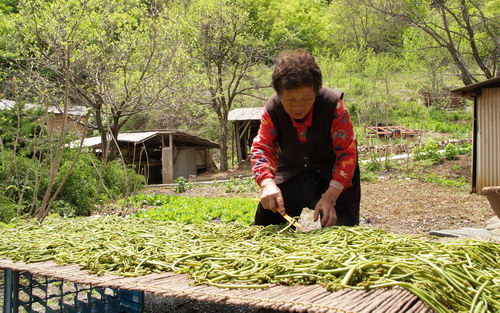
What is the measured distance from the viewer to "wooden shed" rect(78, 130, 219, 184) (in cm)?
1909

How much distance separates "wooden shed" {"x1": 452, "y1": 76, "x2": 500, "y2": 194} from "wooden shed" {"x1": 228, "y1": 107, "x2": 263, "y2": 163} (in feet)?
40.3

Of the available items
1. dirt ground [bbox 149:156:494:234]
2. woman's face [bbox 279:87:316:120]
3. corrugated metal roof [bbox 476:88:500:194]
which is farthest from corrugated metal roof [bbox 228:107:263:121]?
woman's face [bbox 279:87:316:120]

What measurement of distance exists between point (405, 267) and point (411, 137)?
2167 cm

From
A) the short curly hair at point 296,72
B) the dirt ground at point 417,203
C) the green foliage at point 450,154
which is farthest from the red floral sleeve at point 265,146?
the green foliage at point 450,154

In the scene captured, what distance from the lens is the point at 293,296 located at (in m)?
1.41

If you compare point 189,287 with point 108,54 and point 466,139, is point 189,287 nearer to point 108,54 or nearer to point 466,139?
point 108,54

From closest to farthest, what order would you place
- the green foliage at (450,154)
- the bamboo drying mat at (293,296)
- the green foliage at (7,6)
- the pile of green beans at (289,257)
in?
the bamboo drying mat at (293,296)
the pile of green beans at (289,257)
the green foliage at (450,154)
the green foliage at (7,6)

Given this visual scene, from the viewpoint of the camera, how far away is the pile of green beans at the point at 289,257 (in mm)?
1474

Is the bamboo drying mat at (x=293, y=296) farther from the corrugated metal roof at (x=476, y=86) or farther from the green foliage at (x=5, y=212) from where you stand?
the corrugated metal roof at (x=476, y=86)

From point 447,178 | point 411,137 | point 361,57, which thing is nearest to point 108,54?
point 447,178

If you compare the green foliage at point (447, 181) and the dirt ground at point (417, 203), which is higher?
the green foliage at point (447, 181)

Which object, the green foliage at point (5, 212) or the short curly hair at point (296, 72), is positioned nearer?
the short curly hair at point (296, 72)

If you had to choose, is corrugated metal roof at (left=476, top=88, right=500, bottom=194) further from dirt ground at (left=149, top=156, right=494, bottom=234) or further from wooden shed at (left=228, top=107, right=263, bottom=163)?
wooden shed at (left=228, top=107, right=263, bottom=163)

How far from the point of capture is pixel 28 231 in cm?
332
